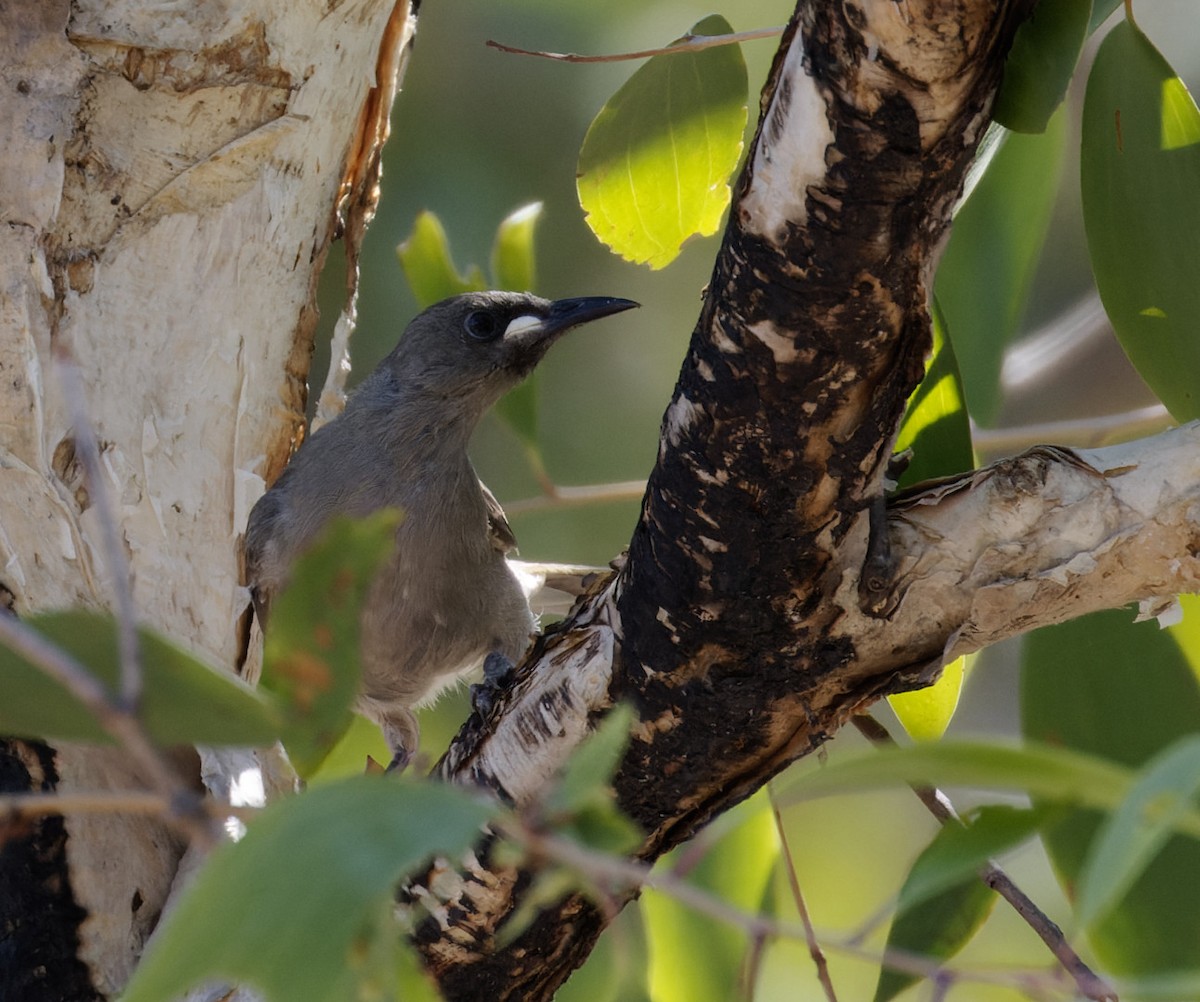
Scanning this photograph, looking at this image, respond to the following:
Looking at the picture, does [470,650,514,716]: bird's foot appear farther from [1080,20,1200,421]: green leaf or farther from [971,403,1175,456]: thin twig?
[1080,20,1200,421]: green leaf

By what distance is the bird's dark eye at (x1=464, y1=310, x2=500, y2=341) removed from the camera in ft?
11.2

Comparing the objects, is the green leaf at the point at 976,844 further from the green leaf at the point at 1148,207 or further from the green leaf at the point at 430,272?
the green leaf at the point at 430,272

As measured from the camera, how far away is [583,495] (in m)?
3.17

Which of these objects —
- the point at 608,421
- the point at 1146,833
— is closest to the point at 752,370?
the point at 1146,833

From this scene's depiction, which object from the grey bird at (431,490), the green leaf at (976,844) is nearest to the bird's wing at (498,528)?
the grey bird at (431,490)

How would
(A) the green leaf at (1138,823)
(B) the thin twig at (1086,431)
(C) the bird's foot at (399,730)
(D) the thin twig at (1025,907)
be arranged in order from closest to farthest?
(A) the green leaf at (1138,823)
(D) the thin twig at (1025,907)
(B) the thin twig at (1086,431)
(C) the bird's foot at (399,730)

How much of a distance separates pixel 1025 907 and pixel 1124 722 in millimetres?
474

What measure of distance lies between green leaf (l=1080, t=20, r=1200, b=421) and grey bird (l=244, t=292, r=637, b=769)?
131 cm

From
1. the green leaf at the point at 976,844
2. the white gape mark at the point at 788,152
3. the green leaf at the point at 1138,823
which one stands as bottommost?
the green leaf at the point at 976,844

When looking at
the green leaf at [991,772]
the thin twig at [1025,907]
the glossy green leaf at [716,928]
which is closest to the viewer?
the green leaf at [991,772]

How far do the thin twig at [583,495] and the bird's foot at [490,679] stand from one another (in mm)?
400

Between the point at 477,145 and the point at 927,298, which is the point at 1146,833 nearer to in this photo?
the point at 927,298

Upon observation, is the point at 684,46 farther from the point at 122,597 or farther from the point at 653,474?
the point at 122,597

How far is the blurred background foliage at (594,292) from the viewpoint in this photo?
5.10m
